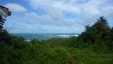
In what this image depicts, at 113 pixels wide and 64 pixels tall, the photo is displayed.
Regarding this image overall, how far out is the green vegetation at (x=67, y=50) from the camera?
16.5 metres

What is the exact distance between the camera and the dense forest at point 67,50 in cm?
1647

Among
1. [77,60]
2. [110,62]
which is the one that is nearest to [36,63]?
[77,60]

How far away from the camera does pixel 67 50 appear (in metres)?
20.4

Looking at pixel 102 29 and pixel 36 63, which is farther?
pixel 102 29

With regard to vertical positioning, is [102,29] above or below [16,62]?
above

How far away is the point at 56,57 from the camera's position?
1822 cm

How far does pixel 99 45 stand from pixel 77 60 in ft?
15.1

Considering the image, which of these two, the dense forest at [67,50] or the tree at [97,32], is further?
the tree at [97,32]

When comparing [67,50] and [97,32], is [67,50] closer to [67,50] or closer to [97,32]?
[67,50]

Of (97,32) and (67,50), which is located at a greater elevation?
(97,32)

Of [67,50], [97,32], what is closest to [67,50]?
[67,50]

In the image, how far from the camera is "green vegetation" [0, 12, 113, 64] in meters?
16.5

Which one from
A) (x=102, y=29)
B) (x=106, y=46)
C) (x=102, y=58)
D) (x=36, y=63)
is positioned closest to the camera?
(x=36, y=63)

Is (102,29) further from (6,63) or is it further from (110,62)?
(6,63)
